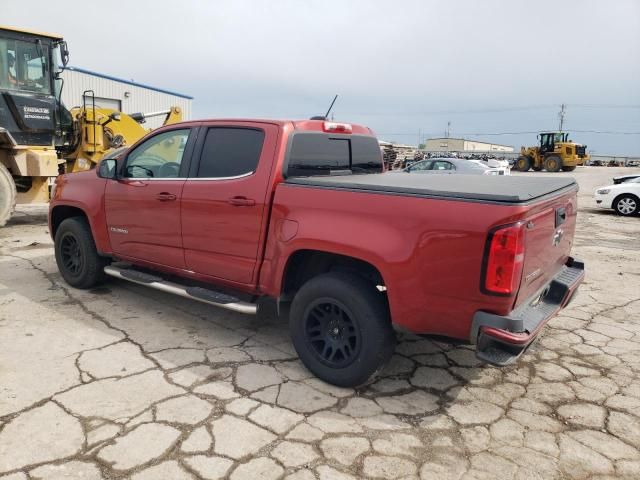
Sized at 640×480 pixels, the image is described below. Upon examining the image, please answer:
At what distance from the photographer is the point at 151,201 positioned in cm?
432

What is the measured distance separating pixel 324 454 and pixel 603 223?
1150cm

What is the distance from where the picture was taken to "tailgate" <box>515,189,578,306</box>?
108 inches

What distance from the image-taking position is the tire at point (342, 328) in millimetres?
3076

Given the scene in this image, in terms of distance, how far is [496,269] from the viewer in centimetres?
259

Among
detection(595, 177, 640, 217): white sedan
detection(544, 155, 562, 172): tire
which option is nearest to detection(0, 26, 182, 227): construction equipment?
detection(595, 177, 640, 217): white sedan

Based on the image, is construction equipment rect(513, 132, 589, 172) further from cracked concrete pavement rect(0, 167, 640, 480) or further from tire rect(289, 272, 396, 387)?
tire rect(289, 272, 396, 387)

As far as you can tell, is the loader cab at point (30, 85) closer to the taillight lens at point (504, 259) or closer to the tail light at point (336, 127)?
the tail light at point (336, 127)

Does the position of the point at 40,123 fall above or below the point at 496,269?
above

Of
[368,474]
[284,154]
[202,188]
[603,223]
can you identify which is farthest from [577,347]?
[603,223]

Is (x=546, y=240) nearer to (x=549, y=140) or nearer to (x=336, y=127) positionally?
(x=336, y=127)

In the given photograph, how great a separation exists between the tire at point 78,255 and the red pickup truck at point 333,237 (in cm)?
5

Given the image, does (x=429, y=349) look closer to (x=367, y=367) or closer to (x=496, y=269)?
(x=367, y=367)

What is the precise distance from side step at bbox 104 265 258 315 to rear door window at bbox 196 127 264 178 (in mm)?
963

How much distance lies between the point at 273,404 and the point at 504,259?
1.70 metres
